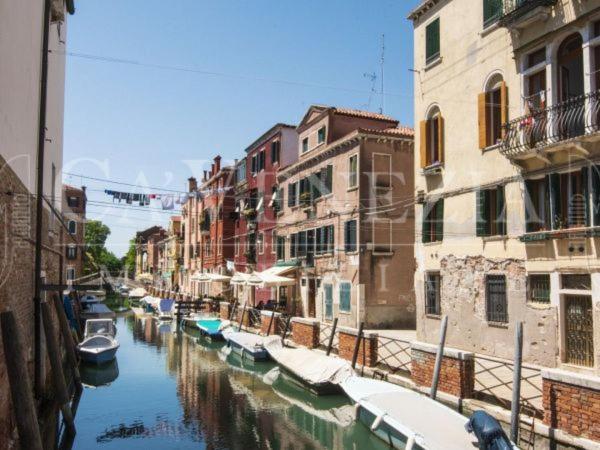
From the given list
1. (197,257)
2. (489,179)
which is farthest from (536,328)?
(197,257)

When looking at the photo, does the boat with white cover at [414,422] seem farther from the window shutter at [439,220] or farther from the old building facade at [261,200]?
the old building facade at [261,200]

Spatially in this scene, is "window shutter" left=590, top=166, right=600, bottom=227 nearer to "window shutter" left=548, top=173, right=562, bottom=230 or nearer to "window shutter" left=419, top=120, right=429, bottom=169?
"window shutter" left=548, top=173, right=562, bottom=230

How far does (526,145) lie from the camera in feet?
44.4

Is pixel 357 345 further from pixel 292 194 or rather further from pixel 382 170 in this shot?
pixel 292 194

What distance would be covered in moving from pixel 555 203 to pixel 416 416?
6.81m

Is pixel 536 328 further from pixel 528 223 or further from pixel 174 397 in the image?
pixel 174 397

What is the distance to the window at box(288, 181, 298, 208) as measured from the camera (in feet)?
95.4

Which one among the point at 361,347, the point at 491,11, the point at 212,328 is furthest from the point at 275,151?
the point at 361,347

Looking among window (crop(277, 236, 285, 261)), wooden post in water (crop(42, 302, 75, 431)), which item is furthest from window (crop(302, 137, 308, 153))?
wooden post in water (crop(42, 302, 75, 431))

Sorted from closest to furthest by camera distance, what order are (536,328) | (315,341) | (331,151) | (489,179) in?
(536,328)
(489,179)
(315,341)
(331,151)

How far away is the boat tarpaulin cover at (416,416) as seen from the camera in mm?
8438

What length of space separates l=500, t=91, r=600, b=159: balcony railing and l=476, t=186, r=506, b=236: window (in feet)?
5.22

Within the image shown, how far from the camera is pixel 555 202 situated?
13.1 metres

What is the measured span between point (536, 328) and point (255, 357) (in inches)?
409
